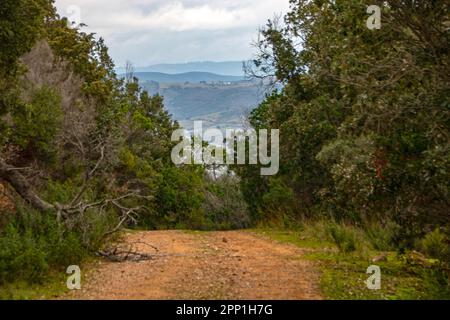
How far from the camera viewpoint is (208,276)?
919 cm

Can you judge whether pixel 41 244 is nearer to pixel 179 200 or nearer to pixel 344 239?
pixel 344 239

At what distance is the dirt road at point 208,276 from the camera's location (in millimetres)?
7961

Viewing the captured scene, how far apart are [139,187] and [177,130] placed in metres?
10.1

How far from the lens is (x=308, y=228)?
15742 millimetres

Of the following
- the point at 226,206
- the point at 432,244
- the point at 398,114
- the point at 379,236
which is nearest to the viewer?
the point at 398,114

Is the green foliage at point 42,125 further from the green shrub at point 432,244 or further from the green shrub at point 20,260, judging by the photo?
the green shrub at point 432,244

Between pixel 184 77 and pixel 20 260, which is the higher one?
pixel 184 77

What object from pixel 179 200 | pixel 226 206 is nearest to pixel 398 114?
pixel 226 206

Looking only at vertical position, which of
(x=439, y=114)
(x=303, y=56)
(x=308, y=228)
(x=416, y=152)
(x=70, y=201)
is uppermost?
(x=303, y=56)

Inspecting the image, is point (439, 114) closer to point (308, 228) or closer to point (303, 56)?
point (308, 228)

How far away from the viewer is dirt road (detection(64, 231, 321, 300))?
7.96 meters

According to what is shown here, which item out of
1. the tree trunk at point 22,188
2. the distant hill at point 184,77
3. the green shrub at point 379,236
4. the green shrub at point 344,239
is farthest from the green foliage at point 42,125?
the distant hill at point 184,77
